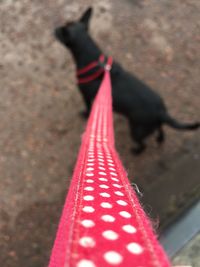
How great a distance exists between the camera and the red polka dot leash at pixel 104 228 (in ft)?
1.38

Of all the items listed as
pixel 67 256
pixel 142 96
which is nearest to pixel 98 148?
pixel 67 256

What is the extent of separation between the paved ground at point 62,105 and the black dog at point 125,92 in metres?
0.32

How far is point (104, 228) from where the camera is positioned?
48cm

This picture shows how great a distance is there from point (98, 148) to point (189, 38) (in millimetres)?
2035

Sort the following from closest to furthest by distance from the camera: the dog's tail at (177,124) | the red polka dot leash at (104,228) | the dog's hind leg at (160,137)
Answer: the red polka dot leash at (104,228) → the dog's tail at (177,124) → the dog's hind leg at (160,137)

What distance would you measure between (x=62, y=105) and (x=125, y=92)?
591 millimetres

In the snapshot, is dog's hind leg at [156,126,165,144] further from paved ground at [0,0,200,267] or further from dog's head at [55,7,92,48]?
dog's head at [55,7,92,48]

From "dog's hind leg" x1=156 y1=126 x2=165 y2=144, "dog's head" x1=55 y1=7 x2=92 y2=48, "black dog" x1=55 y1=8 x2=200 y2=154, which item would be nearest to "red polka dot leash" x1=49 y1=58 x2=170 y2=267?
"black dog" x1=55 y1=8 x2=200 y2=154

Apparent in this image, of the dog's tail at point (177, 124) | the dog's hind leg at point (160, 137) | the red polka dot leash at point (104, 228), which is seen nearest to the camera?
the red polka dot leash at point (104, 228)

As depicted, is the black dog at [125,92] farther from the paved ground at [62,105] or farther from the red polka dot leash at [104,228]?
the red polka dot leash at [104,228]

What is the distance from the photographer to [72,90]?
7.94 feet

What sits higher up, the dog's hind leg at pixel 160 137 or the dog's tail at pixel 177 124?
the dog's tail at pixel 177 124

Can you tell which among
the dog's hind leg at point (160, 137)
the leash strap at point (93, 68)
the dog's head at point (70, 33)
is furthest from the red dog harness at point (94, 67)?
the dog's hind leg at point (160, 137)

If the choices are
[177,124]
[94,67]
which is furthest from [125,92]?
[177,124]
